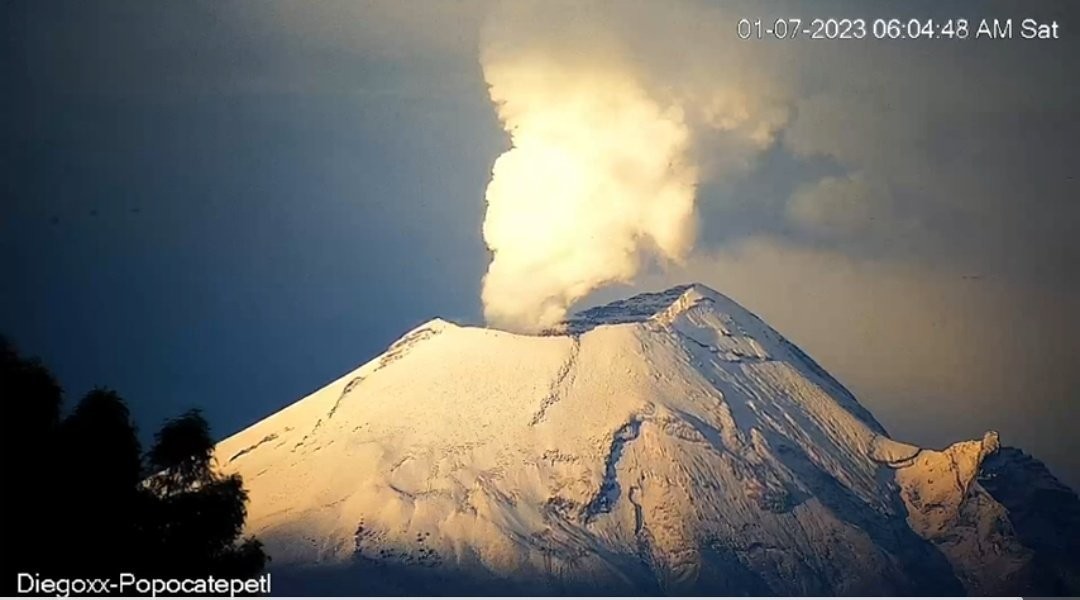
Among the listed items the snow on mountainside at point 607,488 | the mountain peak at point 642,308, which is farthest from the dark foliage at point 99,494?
the mountain peak at point 642,308

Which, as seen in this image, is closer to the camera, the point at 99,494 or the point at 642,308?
the point at 99,494

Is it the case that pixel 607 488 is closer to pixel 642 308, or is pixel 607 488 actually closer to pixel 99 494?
pixel 642 308

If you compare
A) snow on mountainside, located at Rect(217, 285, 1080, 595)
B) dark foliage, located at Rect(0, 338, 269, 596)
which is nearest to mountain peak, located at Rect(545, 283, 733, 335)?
snow on mountainside, located at Rect(217, 285, 1080, 595)

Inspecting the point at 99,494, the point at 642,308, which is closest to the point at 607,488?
the point at 642,308

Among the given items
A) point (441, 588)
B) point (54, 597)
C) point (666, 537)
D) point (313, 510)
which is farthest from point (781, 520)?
point (54, 597)

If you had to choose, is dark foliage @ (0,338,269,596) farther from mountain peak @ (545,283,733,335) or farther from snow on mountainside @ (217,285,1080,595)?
mountain peak @ (545,283,733,335)
